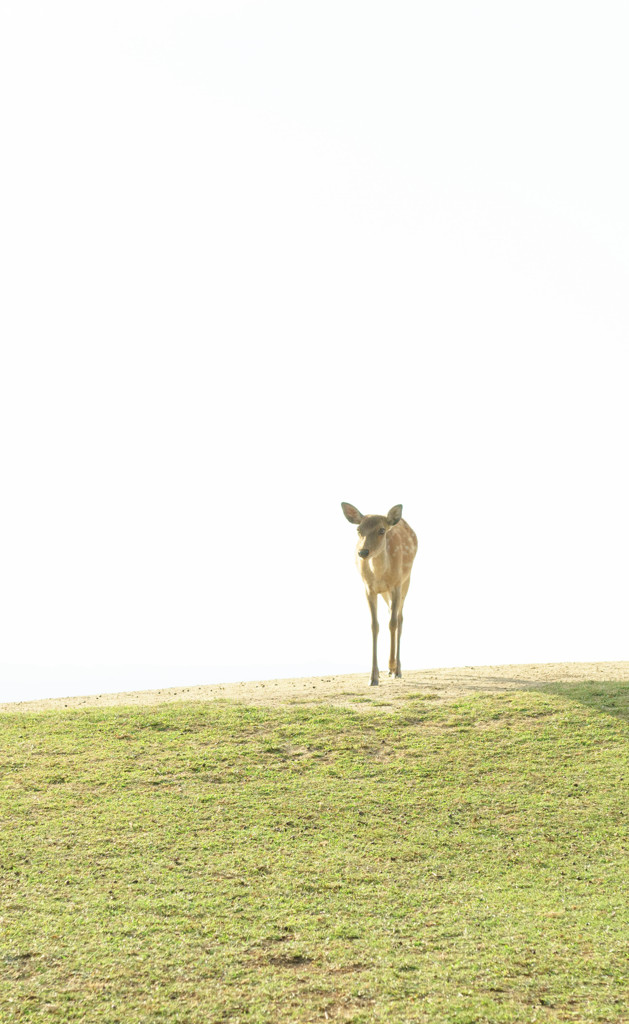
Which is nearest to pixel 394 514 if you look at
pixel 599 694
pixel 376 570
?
pixel 376 570

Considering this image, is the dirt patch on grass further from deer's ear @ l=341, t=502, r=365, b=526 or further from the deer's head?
deer's ear @ l=341, t=502, r=365, b=526

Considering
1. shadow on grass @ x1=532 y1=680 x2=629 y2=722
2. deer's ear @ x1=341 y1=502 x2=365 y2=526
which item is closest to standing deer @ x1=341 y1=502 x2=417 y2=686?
deer's ear @ x1=341 y1=502 x2=365 y2=526

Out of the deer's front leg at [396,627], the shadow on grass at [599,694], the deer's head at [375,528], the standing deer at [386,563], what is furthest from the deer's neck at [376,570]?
the shadow on grass at [599,694]

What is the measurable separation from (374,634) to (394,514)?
8.26 feet

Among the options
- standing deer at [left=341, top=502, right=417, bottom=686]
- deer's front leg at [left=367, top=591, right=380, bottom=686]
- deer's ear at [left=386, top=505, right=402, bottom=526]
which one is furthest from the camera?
deer's ear at [left=386, top=505, right=402, bottom=526]

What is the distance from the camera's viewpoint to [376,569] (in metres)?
19.9

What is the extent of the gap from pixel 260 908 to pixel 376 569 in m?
10.6

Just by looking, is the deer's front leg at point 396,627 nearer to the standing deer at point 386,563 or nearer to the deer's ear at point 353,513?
the standing deer at point 386,563

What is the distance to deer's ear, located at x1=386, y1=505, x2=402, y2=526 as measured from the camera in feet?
65.7

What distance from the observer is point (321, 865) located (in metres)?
10.9

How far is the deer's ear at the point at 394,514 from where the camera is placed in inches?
788

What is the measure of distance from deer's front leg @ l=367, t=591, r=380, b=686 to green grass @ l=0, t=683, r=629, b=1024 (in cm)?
243

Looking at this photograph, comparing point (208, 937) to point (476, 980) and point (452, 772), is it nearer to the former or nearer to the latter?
point (476, 980)

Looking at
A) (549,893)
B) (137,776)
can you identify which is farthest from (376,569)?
(549,893)
